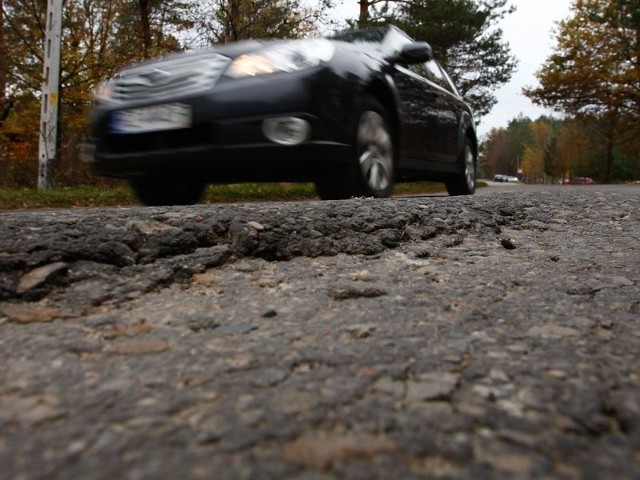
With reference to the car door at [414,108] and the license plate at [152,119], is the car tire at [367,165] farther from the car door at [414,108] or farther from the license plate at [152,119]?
A: the license plate at [152,119]

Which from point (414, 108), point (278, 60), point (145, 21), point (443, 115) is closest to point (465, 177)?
point (443, 115)

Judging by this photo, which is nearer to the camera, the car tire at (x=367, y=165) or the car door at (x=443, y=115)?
the car tire at (x=367, y=165)

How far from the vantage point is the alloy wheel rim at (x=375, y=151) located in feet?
11.8

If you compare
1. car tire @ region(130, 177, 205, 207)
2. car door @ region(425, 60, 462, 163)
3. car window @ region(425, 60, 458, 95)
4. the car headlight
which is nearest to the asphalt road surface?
the car headlight

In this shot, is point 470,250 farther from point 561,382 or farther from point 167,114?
point 167,114

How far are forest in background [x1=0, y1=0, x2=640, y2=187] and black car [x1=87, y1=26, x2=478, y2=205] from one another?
6429 mm

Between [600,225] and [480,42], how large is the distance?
76.9 feet

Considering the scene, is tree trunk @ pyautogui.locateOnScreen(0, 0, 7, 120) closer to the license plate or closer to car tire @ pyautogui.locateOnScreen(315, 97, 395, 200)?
the license plate

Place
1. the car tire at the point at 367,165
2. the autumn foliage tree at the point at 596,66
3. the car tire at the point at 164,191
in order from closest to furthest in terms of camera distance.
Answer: the car tire at the point at 367,165
the car tire at the point at 164,191
the autumn foliage tree at the point at 596,66

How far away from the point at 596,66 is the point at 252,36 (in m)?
18.9

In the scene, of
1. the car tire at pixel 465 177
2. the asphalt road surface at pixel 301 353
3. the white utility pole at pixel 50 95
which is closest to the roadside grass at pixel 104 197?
the white utility pole at pixel 50 95

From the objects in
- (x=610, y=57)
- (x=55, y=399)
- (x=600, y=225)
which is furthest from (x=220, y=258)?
(x=610, y=57)

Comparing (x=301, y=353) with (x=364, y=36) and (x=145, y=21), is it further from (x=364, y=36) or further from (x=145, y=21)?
(x=145, y=21)

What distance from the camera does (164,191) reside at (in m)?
4.19
